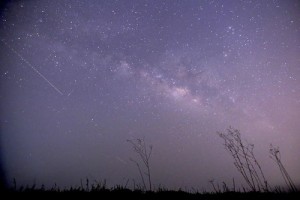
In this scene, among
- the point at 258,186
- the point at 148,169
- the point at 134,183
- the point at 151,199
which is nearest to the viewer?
the point at 151,199

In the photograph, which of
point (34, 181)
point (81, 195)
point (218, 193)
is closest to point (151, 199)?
point (81, 195)

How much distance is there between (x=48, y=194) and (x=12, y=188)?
1237 millimetres

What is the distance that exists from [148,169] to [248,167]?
24.9 feet

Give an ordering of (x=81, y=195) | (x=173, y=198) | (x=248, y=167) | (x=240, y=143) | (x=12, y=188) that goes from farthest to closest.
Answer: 1. (x=240, y=143)
2. (x=248, y=167)
3. (x=173, y=198)
4. (x=81, y=195)
5. (x=12, y=188)

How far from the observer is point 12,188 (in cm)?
756

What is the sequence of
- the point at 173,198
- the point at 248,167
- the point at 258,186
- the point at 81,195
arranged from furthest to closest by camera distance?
1. the point at 248,167
2. the point at 258,186
3. the point at 173,198
4. the point at 81,195

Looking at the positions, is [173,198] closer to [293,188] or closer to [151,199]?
[151,199]

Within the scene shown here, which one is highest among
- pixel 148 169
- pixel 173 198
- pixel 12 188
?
pixel 148 169

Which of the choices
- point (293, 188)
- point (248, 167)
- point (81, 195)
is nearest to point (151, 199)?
point (81, 195)

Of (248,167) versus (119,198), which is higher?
(248,167)

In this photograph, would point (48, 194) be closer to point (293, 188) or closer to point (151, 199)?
point (151, 199)

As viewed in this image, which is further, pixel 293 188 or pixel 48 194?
pixel 293 188

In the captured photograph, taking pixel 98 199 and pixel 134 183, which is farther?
pixel 134 183

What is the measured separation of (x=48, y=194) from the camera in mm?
7738
